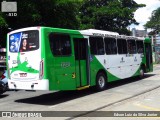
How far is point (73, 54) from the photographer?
39.7ft

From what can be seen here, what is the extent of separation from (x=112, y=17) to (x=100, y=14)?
1.60 m

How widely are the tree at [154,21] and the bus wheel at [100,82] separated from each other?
52.2 m

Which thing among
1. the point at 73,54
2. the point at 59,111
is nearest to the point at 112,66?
the point at 73,54

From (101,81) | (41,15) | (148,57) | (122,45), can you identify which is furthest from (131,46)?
(41,15)

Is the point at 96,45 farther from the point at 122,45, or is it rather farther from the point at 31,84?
the point at 31,84

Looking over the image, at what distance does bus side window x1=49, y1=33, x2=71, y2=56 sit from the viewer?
11.1 meters

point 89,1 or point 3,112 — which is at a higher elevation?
point 89,1

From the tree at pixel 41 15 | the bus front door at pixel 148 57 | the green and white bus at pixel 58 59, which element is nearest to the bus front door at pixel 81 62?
the green and white bus at pixel 58 59

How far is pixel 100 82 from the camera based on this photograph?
46.5 ft

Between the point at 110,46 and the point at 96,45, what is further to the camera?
the point at 110,46

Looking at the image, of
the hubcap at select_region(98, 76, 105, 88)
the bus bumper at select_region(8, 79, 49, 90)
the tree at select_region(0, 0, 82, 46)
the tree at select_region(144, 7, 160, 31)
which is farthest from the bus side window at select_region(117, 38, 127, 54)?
the tree at select_region(144, 7, 160, 31)

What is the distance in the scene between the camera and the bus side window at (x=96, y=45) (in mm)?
13500

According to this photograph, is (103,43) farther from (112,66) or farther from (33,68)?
(33,68)

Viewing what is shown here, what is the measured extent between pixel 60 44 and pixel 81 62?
5.30 feet
